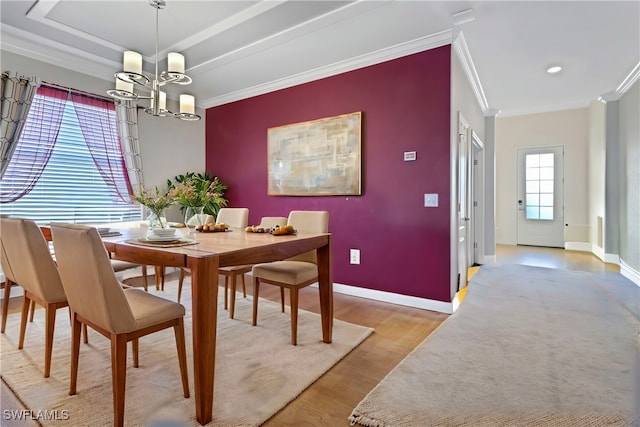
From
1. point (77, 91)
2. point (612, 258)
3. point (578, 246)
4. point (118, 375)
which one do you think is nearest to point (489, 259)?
point (612, 258)

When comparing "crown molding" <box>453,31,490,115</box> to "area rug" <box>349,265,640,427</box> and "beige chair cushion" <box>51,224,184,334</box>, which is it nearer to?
"area rug" <box>349,265,640,427</box>

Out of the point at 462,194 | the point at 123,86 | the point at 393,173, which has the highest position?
the point at 123,86

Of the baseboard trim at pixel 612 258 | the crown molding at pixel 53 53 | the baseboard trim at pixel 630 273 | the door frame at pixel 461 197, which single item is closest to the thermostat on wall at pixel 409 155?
the door frame at pixel 461 197

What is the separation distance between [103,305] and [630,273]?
18.7ft

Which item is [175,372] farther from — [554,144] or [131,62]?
[554,144]

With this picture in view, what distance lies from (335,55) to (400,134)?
1.08m

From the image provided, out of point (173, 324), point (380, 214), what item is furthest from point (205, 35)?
point (173, 324)

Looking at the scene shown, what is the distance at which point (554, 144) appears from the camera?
6.56m

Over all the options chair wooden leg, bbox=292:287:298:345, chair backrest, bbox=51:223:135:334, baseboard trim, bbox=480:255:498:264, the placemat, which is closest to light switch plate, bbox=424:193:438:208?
chair wooden leg, bbox=292:287:298:345

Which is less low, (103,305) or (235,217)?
(235,217)

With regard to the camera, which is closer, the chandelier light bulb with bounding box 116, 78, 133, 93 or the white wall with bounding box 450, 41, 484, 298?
the chandelier light bulb with bounding box 116, 78, 133, 93

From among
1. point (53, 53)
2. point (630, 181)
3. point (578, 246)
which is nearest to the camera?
point (53, 53)

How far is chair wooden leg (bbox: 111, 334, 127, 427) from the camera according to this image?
1.34m

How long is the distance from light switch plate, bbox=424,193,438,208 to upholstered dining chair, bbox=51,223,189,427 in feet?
7.74
